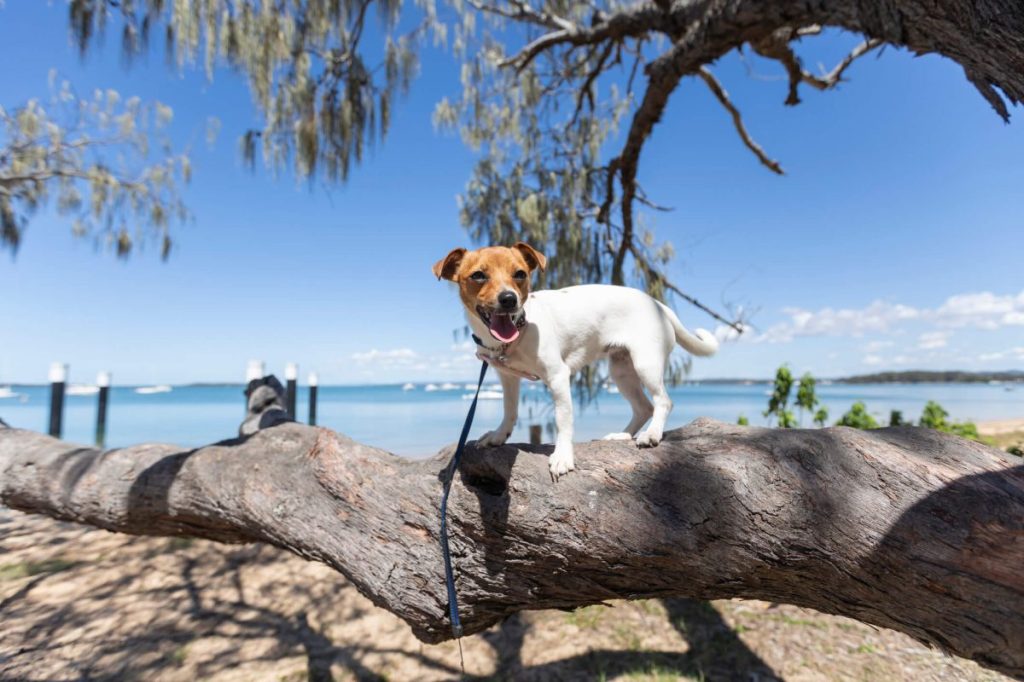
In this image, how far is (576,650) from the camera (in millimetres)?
2641

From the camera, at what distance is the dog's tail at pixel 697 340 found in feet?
5.16

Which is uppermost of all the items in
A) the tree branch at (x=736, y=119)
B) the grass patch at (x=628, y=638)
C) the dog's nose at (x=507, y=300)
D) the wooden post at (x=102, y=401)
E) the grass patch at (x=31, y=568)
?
the tree branch at (x=736, y=119)

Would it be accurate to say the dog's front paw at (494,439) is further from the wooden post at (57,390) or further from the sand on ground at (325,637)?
the wooden post at (57,390)

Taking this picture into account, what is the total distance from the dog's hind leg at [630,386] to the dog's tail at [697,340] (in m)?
0.20

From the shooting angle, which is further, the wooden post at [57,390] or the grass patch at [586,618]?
the wooden post at [57,390]

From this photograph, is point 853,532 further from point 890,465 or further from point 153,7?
point 153,7

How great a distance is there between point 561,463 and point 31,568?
3.80 m

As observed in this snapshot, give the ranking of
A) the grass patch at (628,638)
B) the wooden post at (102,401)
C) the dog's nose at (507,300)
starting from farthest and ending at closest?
the wooden post at (102,401), the grass patch at (628,638), the dog's nose at (507,300)

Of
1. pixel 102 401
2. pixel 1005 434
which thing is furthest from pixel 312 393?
pixel 1005 434

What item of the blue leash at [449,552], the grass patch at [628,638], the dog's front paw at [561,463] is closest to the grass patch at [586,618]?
the grass patch at [628,638]

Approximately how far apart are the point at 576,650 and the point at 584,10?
4.23m

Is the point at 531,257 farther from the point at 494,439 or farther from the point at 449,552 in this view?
the point at 449,552

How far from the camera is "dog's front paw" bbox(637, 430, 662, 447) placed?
130 cm

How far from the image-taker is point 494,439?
1349mm
